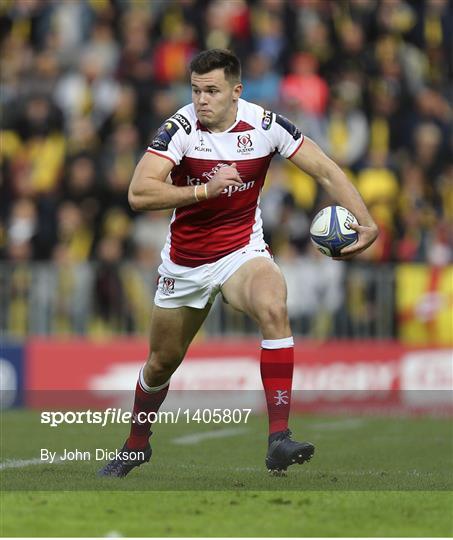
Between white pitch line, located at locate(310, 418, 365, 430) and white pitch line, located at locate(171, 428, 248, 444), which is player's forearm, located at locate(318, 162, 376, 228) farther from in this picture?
white pitch line, located at locate(310, 418, 365, 430)

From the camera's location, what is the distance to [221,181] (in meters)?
8.51

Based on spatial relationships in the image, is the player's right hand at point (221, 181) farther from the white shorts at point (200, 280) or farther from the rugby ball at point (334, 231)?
the rugby ball at point (334, 231)

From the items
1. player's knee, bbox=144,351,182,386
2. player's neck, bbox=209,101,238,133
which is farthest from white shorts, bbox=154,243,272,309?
player's neck, bbox=209,101,238,133

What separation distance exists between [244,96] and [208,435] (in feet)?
22.4

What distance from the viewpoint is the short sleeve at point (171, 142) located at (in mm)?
8703

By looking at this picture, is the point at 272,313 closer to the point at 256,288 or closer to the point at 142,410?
the point at 256,288

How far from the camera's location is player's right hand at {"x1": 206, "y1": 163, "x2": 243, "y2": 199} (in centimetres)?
850

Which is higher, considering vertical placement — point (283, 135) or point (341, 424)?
point (283, 135)

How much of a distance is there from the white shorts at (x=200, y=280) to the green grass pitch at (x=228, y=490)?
3.71 feet

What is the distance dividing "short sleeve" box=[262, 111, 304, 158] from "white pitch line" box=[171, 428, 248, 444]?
363 centimetres

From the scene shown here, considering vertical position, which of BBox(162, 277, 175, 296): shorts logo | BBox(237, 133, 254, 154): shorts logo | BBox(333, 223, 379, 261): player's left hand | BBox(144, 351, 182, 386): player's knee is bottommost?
BBox(144, 351, 182, 386): player's knee

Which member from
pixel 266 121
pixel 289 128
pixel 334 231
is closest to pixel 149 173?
pixel 266 121

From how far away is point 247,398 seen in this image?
16.4m
